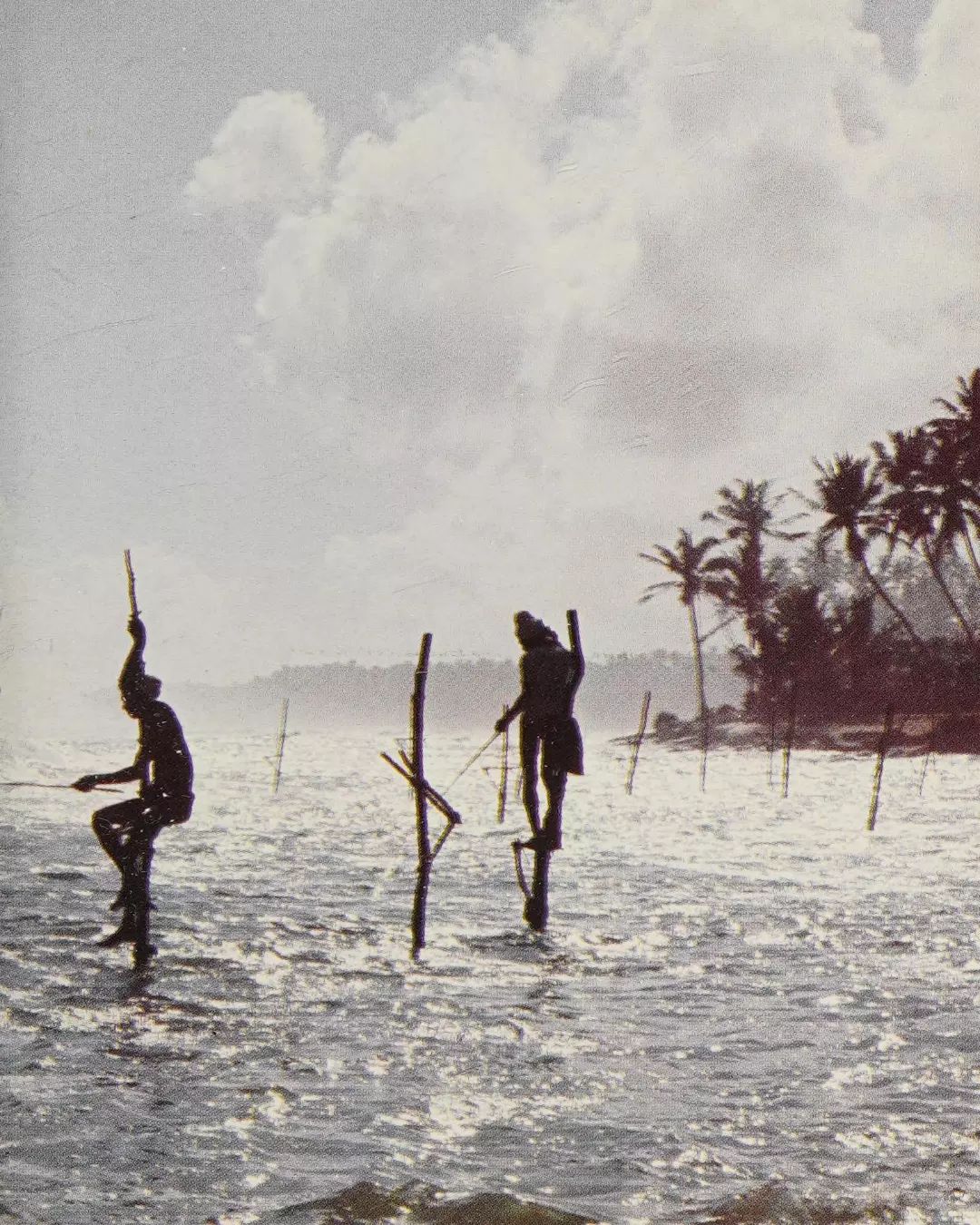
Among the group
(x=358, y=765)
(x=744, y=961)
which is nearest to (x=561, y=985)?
(x=744, y=961)

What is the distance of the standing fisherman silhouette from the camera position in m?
9.09

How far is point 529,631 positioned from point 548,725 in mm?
870

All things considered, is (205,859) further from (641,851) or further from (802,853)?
(802,853)

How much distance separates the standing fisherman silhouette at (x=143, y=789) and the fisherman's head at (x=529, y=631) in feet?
11.8

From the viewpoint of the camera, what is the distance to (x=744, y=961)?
31.3ft

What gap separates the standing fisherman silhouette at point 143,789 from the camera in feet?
29.8

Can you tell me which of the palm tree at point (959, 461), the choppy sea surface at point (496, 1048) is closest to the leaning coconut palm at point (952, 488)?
the palm tree at point (959, 461)

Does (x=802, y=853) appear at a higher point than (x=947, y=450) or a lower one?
lower

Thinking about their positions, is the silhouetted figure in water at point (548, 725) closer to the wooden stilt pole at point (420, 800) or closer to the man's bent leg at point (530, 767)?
the man's bent leg at point (530, 767)

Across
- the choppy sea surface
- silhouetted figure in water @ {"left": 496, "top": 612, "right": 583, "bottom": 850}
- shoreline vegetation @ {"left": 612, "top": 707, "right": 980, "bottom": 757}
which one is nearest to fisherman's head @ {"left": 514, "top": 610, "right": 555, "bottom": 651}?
silhouetted figure in water @ {"left": 496, "top": 612, "right": 583, "bottom": 850}

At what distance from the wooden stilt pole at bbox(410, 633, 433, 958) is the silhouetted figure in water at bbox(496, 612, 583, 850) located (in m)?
0.77

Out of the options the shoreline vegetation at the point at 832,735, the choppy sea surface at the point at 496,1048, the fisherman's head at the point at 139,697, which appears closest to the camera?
the choppy sea surface at the point at 496,1048

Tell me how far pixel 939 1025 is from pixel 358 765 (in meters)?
49.9

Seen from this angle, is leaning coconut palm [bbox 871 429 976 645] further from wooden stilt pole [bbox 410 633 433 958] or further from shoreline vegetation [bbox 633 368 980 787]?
wooden stilt pole [bbox 410 633 433 958]
